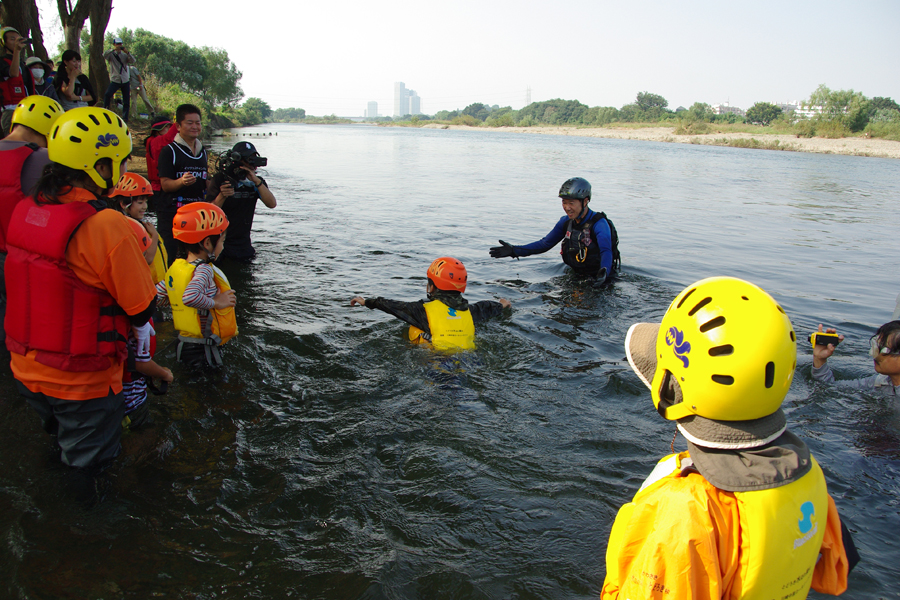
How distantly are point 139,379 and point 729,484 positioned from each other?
3632 mm

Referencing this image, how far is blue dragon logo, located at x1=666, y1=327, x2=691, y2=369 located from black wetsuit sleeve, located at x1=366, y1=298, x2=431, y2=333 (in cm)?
391

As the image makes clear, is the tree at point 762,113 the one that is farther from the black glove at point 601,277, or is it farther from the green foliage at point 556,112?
the black glove at point 601,277

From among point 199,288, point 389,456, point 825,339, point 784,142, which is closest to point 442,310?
point 389,456

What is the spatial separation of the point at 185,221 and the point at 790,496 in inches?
174

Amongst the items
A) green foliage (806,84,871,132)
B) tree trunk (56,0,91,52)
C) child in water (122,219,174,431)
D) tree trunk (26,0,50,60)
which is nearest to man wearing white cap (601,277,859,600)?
child in water (122,219,174,431)

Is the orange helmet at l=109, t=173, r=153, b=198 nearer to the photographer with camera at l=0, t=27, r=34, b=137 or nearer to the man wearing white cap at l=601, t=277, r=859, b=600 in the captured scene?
the photographer with camera at l=0, t=27, r=34, b=137

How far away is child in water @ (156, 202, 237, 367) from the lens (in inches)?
175

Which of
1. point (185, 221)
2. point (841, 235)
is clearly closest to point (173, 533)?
point (185, 221)

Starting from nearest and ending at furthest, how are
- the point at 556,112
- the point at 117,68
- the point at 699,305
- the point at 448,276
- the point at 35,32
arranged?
the point at 699,305 → the point at 448,276 → the point at 35,32 → the point at 117,68 → the point at 556,112

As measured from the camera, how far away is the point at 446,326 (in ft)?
18.2

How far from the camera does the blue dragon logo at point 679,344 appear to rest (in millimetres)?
1732

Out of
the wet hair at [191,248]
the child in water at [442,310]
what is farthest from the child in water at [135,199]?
the child in water at [442,310]

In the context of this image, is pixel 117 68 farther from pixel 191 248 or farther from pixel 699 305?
pixel 699 305

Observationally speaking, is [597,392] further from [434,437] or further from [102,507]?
[102,507]
